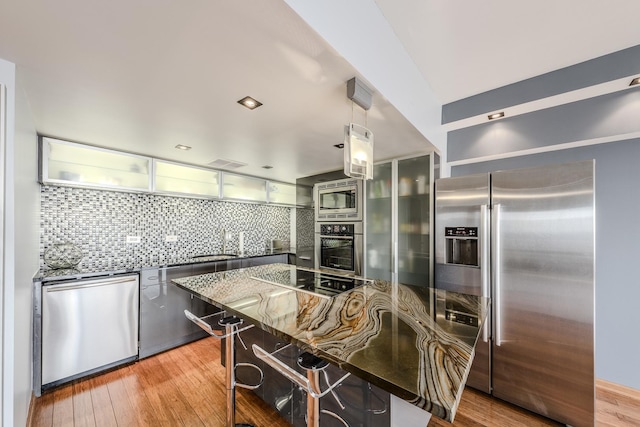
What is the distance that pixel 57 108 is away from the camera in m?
1.63

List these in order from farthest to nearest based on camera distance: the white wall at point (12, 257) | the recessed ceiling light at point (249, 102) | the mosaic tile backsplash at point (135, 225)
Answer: the mosaic tile backsplash at point (135, 225) → the recessed ceiling light at point (249, 102) → the white wall at point (12, 257)

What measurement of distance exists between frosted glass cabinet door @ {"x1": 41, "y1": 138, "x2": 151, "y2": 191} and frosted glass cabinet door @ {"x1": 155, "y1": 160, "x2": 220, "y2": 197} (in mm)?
134

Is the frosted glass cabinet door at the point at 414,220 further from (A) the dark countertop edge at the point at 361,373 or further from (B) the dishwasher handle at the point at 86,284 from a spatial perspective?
(B) the dishwasher handle at the point at 86,284

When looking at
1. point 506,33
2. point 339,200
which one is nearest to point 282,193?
point 339,200

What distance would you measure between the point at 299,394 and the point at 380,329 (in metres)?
0.88

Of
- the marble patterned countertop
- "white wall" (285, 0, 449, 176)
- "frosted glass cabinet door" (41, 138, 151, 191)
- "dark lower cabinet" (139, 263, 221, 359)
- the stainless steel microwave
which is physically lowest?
A: "dark lower cabinet" (139, 263, 221, 359)

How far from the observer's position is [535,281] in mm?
1776

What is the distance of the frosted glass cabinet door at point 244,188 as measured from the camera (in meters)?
3.45

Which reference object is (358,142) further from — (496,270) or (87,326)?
(87,326)

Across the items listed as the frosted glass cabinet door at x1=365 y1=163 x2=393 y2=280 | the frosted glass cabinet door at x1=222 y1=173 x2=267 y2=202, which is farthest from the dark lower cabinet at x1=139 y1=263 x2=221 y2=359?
the frosted glass cabinet door at x1=365 y1=163 x2=393 y2=280

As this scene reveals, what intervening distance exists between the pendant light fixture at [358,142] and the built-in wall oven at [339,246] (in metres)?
1.57

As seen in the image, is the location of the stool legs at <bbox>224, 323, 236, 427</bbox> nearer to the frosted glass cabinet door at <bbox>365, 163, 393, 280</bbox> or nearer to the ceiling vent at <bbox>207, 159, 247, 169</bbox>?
the frosted glass cabinet door at <bbox>365, 163, 393, 280</bbox>

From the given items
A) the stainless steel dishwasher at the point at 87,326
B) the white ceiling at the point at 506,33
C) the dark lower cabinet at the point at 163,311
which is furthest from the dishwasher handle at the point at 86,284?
the white ceiling at the point at 506,33

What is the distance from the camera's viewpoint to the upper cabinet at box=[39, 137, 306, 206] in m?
2.18
